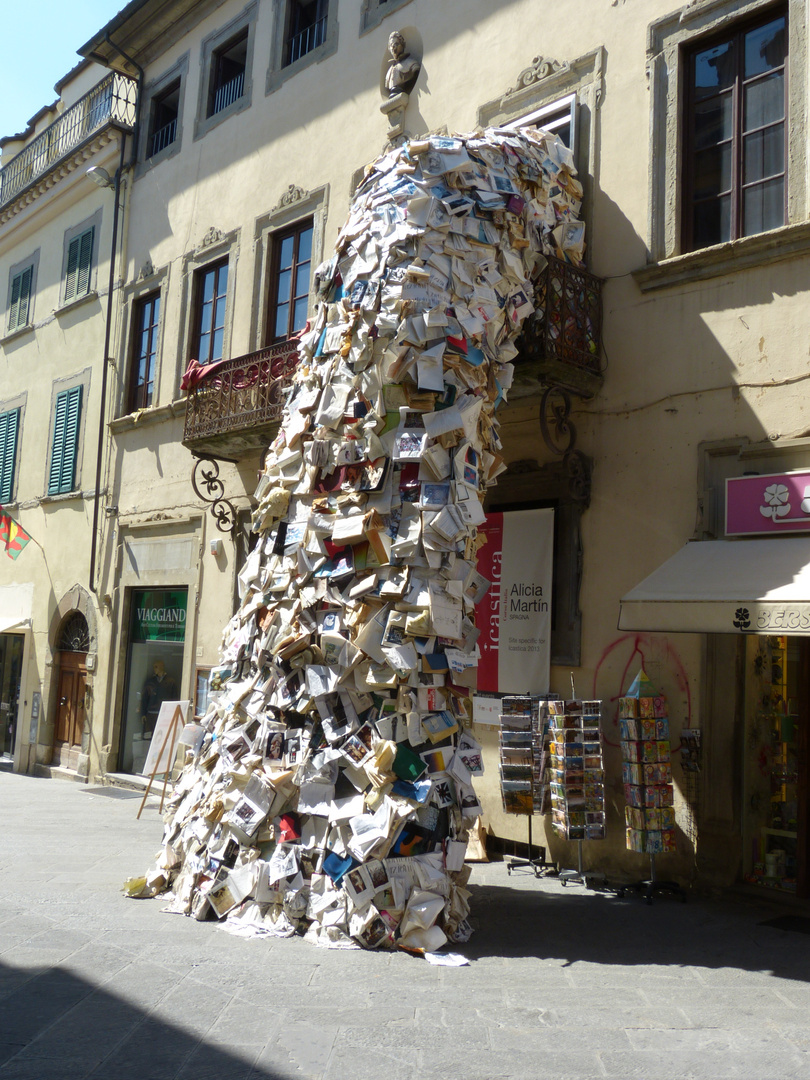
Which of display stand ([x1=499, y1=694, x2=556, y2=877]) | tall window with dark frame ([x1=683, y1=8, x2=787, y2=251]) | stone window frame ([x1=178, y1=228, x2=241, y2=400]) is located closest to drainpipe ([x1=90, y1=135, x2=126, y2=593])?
stone window frame ([x1=178, y1=228, x2=241, y2=400])

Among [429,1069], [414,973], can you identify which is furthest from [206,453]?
[429,1069]

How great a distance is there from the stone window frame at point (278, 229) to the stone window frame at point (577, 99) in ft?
8.36

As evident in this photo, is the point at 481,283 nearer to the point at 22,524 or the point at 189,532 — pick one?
the point at 189,532

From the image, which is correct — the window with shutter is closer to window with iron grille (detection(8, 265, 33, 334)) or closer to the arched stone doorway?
the arched stone doorway

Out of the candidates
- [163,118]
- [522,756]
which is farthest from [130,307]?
[522,756]

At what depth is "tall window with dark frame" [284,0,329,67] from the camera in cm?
1155

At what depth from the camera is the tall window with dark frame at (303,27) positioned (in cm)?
1155

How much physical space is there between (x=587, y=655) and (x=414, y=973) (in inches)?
132

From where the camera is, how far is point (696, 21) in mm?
7461

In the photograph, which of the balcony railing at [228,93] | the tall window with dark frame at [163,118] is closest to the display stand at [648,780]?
the balcony railing at [228,93]

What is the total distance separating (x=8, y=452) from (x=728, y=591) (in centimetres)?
1519

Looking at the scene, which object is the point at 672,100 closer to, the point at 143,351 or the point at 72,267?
Answer: the point at 143,351

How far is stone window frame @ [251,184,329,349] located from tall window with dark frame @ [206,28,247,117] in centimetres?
242

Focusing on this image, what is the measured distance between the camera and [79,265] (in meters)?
16.0
